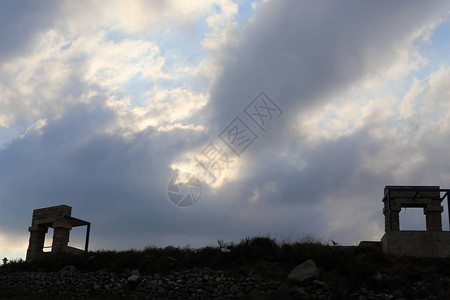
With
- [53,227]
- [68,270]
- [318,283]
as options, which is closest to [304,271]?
[318,283]

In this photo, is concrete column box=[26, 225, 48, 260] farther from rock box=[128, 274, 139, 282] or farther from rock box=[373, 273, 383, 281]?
rock box=[373, 273, 383, 281]

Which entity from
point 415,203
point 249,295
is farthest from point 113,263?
point 415,203

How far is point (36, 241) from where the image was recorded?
3055 cm

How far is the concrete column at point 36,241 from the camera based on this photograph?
3015 centimetres

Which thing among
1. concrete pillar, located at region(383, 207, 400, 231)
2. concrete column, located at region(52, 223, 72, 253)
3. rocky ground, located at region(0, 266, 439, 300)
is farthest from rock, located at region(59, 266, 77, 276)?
concrete pillar, located at region(383, 207, 400, 231)

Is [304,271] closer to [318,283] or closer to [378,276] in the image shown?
[318,283]

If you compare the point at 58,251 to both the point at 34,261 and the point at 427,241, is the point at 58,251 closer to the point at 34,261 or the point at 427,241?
the point at 34,261

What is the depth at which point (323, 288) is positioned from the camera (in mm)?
18922

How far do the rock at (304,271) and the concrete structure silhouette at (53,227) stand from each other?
16.1 meters

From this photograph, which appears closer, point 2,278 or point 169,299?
point 169,299

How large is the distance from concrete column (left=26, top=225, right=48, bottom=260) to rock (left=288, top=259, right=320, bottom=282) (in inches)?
721

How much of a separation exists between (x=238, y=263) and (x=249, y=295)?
2.76 metres

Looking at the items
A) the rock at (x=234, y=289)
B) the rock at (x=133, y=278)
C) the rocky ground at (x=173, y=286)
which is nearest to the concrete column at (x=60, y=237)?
the rocky ground at (x=173, y=286)

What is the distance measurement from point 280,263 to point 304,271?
5.82 feet
